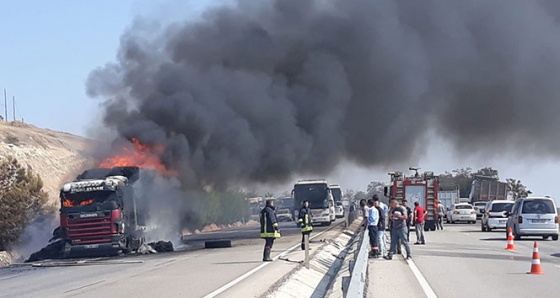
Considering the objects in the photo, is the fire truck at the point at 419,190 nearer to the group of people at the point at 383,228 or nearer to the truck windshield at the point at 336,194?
the group of people at the point at 383,228

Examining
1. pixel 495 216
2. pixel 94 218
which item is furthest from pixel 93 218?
pixel 495 216

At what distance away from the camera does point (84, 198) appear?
92.7 ft

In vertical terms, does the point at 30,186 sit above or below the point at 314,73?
below

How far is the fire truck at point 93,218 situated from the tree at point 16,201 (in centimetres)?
1338

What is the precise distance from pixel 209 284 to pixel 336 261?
275 inches

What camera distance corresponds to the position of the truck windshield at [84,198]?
28141 millimetres

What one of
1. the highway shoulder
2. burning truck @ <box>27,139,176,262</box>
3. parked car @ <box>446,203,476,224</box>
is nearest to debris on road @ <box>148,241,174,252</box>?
burning truck @ <box>27,139,176,262</box>

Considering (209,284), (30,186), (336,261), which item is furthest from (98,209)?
(30,186)

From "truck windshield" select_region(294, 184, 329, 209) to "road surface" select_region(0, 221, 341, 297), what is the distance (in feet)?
87.1

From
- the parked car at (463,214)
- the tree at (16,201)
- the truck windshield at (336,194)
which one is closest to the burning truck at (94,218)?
the tree at (16,201)

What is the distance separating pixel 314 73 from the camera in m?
44.9

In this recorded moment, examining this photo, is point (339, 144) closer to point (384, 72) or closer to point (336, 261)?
point (384, 72)

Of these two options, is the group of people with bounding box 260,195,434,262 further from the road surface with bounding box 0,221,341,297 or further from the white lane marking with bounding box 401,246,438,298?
the white lane marking with bounding box 401,246,438,298

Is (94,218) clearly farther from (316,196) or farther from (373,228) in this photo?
(316,196)
